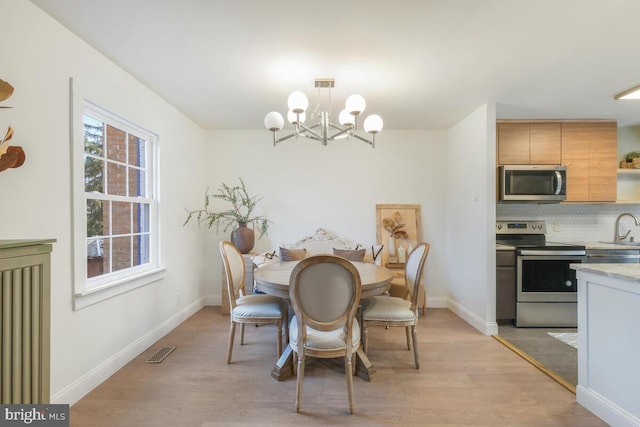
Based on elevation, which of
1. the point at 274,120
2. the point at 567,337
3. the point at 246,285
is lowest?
the point at 567,337

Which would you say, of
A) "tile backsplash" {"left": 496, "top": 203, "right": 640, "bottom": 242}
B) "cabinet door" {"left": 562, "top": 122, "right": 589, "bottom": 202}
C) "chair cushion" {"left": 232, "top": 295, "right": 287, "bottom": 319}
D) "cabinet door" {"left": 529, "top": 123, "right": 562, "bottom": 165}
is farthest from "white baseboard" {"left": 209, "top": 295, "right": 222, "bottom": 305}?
"cabinet door" {"left": 562, "top": 122, "right": 589, "bottom": 202}

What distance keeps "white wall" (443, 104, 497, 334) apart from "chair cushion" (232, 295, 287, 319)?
221 cm

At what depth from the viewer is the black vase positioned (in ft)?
12.9

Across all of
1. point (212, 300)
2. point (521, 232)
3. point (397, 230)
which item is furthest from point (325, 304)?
point (521, 232)

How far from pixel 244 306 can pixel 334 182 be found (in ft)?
7.46

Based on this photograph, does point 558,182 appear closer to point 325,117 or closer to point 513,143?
point 513,143

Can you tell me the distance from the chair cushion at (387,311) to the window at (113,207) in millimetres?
1999

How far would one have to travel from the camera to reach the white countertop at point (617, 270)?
1684 millimetres

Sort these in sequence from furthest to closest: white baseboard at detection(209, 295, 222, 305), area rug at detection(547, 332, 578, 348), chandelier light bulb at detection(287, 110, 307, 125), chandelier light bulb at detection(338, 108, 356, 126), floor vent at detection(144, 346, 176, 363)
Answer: white baseboard at detection(209, 295, 222, 305)
area rug at detection(547, 332, 578, 348)
floor vent at detection(144, 346, 176, 363)
chandelier light bulb at detection(338, 108, 356, 126)
chandelier light bulb at detection(287, 110, 307, 125)

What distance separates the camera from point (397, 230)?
4.21 meters

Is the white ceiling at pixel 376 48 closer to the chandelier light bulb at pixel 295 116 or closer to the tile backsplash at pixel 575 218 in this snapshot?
the chandelier light bulb at pixel 295 116

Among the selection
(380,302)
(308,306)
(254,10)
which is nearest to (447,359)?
(380,302)

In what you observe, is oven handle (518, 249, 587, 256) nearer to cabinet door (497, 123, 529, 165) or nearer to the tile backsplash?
the tile backsplash

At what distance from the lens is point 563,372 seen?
2469 millimetres
